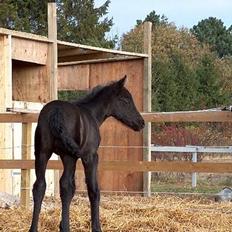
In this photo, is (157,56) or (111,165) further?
(157,56)

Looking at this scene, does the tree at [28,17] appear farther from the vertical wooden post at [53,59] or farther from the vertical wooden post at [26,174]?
the vertical wooden post at [26,174]

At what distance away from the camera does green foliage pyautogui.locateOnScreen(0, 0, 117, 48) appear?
2456cm

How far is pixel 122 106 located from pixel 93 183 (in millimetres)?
944

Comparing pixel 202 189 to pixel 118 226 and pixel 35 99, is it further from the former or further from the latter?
pixel 118 226

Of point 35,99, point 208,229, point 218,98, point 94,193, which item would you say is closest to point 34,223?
point 94,193

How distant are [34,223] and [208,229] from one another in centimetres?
194

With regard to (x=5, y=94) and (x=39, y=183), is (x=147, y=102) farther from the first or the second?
(x=39, y=183)

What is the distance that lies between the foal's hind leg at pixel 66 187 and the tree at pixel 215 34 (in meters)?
45.9

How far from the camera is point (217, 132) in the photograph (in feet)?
74.2

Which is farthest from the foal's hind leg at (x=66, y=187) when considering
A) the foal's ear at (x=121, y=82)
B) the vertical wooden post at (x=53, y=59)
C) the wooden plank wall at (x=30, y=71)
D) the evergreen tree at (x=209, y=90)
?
the evergreen tree at (x=209, y=90)

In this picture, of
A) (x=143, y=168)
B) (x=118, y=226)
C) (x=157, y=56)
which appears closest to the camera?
(x=118, y=226)

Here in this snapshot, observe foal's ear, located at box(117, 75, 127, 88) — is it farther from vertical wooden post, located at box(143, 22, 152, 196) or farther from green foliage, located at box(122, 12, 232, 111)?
green foliage, located at box(122, 12, 232, 111)

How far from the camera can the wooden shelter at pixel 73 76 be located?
996cm

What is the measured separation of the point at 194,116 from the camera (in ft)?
23.7
